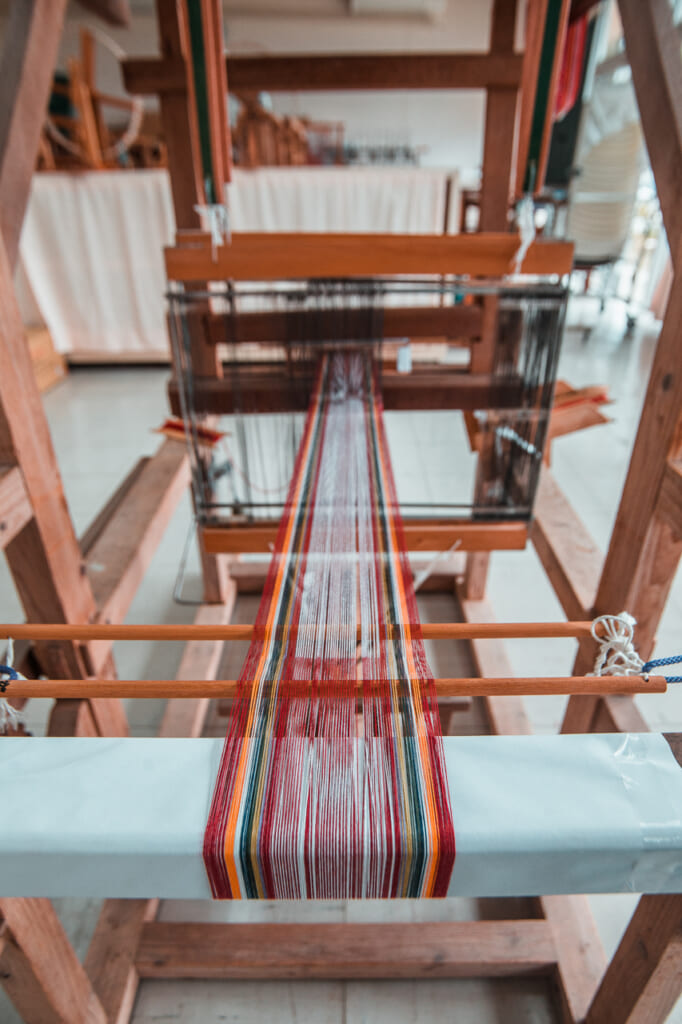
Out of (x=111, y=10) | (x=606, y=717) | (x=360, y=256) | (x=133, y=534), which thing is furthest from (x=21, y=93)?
(x=111, y=10)

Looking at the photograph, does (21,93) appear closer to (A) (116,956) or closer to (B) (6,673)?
(B) (6,673)

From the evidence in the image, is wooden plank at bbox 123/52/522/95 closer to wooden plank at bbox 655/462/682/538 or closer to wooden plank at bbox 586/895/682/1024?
wooden plank at bbox 655/462/682/538

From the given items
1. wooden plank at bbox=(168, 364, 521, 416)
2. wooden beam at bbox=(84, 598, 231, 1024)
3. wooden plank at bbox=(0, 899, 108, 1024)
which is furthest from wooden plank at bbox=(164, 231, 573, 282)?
wooden plank at bbox=(0, 899, 108, 1024)

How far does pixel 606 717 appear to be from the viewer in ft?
3.81

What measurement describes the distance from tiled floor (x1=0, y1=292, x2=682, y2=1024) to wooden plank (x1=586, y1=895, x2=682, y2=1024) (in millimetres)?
400

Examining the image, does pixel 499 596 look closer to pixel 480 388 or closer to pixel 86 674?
pixel 480 388

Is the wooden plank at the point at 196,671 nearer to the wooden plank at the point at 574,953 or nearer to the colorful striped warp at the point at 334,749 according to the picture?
the colorful striped warp at the point at 334,749

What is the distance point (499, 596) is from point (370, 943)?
1522 millimetres

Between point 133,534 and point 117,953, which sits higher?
point 133,534

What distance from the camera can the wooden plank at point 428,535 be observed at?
57.4 inches

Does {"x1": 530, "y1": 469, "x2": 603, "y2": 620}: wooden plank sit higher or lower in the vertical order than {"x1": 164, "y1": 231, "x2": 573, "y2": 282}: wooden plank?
lower

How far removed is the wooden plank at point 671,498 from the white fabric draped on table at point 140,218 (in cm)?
458

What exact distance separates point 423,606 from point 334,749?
1.91m

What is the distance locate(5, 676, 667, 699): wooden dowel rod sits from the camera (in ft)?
2.27
